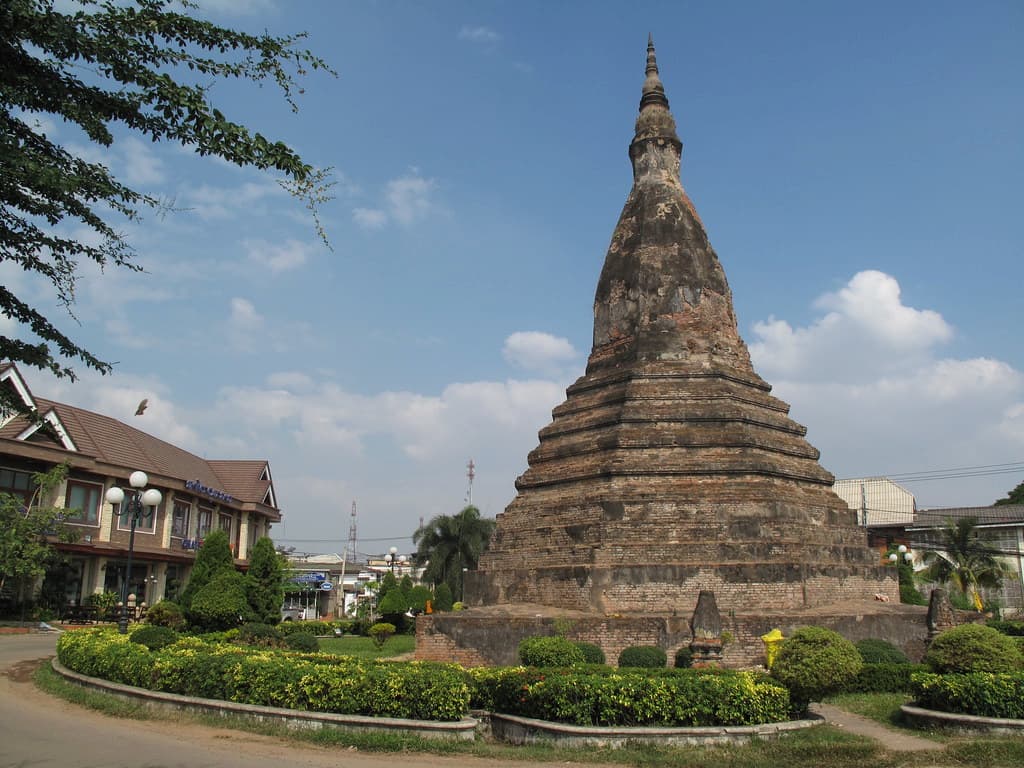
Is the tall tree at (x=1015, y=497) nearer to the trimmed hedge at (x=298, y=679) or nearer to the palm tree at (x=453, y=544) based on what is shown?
the palm tree at (x=453, y=544)

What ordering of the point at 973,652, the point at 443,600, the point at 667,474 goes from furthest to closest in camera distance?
1. the point at 443,600
2. the point at 667,474
3. the point at 973,652

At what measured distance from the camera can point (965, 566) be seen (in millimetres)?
37688

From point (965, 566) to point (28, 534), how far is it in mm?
36936

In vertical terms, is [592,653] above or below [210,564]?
below

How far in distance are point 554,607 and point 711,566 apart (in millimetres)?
3285

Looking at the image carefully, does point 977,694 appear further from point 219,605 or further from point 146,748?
point 219,605

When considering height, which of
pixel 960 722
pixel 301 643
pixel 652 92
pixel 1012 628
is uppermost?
pixel 652 92

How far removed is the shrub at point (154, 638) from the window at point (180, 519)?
24.5 meters

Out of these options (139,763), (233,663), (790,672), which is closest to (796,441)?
(790,672)

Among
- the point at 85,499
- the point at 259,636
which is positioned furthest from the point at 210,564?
the point at 85,499

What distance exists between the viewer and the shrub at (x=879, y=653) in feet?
48.3

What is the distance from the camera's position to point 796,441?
20062mm

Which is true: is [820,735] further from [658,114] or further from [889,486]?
[889,486]

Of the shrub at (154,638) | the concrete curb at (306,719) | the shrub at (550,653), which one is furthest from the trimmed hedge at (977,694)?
the shrub at (154,638)
